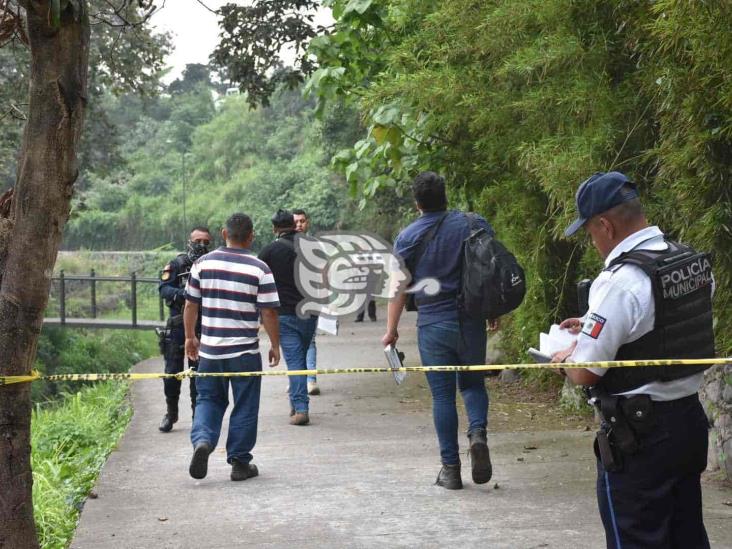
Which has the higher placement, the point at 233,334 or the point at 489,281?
the point at 489,281

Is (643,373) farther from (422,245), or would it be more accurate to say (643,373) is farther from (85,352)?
(85,352)

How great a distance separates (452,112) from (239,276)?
263 centimetres

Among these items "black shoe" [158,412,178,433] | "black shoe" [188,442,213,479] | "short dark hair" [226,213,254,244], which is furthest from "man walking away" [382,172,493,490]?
"black shoe" [158,412,178,433]

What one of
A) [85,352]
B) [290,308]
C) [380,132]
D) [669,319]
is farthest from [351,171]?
[85,352]

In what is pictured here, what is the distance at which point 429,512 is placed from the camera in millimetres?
6180

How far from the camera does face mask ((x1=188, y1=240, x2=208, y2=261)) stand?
8.96 m

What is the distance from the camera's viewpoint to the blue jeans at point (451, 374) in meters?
6.60

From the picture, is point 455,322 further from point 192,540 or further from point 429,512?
point 192,540

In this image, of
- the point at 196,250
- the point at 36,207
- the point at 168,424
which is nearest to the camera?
the point at 36,207

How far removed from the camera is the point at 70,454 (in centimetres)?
1006

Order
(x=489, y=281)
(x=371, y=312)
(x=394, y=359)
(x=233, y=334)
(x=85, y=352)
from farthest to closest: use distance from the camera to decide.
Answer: (x=85, y=352) → (x=371, y=312) → (x=233, y=334) → (x=394, y=359) → (x=489, y=281)

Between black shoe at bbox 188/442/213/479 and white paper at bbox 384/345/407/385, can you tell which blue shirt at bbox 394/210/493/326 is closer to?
white paper at bbox 384/345/407/385

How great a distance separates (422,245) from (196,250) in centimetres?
290

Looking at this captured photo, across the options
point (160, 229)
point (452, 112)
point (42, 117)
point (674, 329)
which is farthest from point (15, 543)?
point (160, 229)
